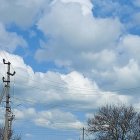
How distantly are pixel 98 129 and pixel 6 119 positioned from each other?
38713 millimetres

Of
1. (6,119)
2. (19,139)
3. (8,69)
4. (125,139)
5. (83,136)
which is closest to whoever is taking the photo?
(6,119)

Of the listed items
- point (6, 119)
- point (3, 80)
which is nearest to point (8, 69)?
point (3, 80)

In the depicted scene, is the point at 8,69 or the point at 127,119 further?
the point at 127,119

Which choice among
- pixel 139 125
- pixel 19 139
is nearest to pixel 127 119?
pixel 139 125

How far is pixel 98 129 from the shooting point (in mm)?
87375

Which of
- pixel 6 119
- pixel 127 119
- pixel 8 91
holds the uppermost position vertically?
pixel 127 119

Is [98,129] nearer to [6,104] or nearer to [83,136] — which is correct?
[83,136]

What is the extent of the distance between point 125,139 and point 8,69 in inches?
1465

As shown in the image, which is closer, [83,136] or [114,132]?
[114,132]

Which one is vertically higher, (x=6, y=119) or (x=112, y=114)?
(x=112, y=114)

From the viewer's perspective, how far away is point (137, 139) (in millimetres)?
87125

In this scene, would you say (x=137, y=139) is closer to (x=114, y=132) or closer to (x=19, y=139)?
(x=114, y=132)

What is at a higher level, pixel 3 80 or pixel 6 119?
pixel 3 80

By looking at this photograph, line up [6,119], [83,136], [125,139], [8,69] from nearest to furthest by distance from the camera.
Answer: [6,119], [8,69], [125,139], [83,136]
